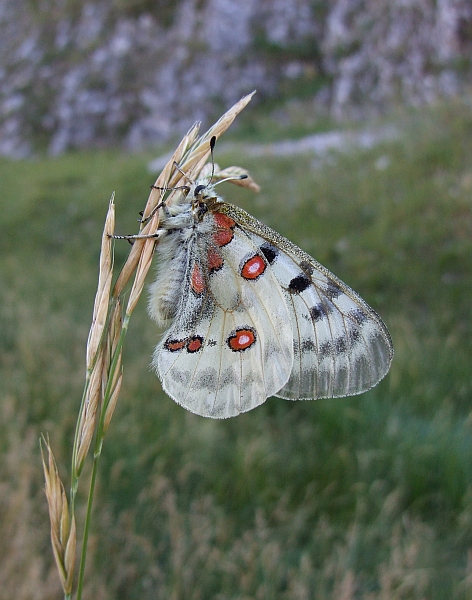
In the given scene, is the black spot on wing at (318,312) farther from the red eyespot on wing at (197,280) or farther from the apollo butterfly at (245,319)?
the red eyespot on wing at (197,280)

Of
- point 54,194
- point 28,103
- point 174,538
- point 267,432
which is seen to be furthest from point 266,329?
point 28,103

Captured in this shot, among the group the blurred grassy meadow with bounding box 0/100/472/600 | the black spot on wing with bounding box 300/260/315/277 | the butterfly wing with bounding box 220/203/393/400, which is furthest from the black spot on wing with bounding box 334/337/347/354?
the blurred grassy meadow with bounding box 0/100/472/600

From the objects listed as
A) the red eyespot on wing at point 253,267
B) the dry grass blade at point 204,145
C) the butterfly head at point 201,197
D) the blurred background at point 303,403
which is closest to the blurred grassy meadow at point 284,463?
the blurred background at point 303,403

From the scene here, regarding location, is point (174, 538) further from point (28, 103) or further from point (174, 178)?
point (28, 103)

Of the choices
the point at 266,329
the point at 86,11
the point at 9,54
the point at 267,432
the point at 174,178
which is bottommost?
the point at 267,432

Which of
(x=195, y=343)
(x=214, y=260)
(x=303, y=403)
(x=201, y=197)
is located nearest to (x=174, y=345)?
(x=195, y=343)

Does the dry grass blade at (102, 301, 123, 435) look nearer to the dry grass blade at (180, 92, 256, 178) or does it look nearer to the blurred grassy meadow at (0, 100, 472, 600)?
the dry grass blade at (180, 92, 256, 178)
